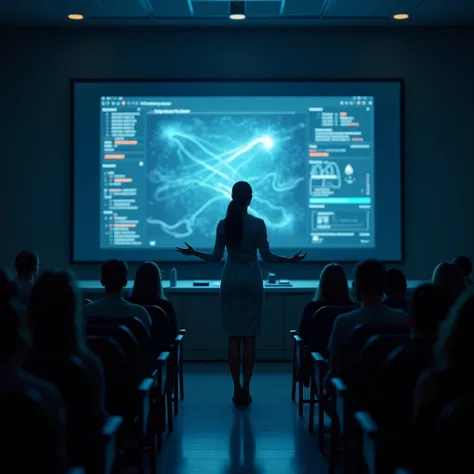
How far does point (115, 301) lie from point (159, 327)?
1.47 ft

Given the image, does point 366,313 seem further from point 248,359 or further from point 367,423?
point 248,359

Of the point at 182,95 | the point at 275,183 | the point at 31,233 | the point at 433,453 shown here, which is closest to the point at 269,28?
the point at 182,95

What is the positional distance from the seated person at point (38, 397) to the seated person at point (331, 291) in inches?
97.5

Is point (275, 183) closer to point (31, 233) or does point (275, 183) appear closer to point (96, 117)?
point (96, 117)

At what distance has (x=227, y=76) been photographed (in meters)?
6.57

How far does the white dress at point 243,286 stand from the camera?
15.0ft

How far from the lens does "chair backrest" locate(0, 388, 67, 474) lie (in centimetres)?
135

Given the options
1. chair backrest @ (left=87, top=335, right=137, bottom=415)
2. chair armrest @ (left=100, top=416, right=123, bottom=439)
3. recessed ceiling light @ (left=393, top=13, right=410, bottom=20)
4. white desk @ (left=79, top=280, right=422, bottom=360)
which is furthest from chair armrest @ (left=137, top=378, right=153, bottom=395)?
recessed ceiling light @ (left=393, top=13, right=410, bottom=20)

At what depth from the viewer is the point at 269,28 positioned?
259 inches

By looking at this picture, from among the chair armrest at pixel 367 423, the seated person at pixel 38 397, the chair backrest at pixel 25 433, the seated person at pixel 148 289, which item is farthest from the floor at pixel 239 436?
the chair backrest at pixel 25 433

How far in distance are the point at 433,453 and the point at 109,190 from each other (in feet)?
17.9

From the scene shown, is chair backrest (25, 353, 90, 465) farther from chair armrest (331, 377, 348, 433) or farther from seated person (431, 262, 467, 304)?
seated person (431, 262, 467, 304)

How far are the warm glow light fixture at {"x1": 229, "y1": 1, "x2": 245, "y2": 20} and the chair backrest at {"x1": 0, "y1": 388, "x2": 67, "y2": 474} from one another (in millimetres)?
5413

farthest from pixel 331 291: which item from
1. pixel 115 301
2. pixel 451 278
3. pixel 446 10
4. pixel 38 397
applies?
pixel 446 10
